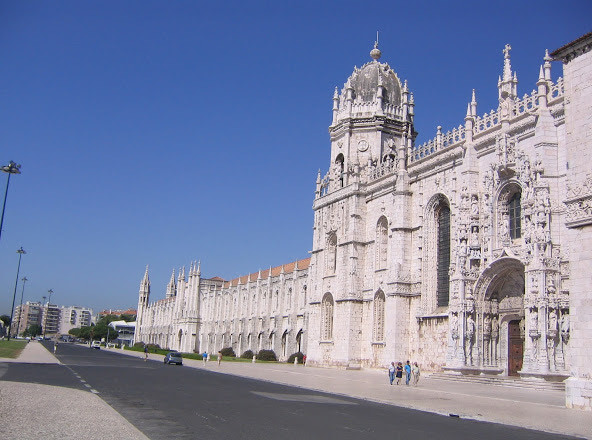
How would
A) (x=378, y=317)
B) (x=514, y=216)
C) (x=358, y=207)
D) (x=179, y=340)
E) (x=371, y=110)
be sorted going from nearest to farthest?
(x=514, y=216)
(x=378, y=317)
(x=358, y=207)
(x=371, y=110)
(x=179, y=340)

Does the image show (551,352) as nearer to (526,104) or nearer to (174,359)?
(526,104)

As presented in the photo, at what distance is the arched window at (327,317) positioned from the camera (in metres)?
46.4

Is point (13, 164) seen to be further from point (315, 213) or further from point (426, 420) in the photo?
point (426, 420)

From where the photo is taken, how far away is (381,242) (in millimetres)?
42500

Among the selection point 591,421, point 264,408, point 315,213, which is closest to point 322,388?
point 264,408

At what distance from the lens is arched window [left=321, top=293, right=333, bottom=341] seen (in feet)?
152

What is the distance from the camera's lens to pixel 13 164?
4094cm

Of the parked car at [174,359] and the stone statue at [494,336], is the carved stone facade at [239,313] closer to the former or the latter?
the parked car at [174,359]

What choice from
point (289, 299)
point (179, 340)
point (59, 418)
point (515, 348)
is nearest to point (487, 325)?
point (515, 348)

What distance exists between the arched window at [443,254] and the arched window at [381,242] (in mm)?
5176

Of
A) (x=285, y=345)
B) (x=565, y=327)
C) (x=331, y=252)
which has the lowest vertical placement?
(x=285, y=345)

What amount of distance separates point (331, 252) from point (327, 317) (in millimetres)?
5069

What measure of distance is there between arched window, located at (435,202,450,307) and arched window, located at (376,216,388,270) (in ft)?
17.0

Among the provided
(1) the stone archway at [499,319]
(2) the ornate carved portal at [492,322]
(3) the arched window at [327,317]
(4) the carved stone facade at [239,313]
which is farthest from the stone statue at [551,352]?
(4) the carved stone facade at [239,313]
